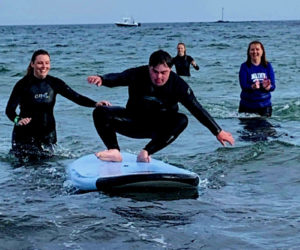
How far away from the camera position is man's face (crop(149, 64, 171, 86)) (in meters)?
6.95

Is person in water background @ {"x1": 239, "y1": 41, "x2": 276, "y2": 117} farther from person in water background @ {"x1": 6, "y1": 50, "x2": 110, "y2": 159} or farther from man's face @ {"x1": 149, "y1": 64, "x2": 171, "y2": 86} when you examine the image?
man's face @ {"x1": 149, "y1": 64, "x2": 171, "y2": 86}

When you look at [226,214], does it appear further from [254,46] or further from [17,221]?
[254,46]

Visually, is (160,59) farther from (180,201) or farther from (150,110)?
(180,201)

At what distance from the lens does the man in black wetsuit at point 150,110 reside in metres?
7.07

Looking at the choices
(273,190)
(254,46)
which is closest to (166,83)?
(273,190)

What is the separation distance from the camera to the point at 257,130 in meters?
10.9

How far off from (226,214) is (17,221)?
6.17ft

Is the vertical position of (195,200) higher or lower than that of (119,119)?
lower

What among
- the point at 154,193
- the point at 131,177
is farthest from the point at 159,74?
the point at 154,193

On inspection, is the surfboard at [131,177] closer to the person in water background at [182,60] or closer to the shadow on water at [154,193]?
the shadow on water at [154,193]

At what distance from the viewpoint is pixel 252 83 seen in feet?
36.3

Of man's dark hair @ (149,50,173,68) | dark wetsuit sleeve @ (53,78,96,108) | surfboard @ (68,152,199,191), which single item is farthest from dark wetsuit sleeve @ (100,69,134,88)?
dark wetsuit sleeve @ (53,78,96,108)

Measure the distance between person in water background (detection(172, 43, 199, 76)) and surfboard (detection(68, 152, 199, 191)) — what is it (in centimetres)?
1206

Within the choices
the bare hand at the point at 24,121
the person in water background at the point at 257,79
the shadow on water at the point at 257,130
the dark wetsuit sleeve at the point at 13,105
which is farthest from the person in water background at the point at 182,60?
the bare hand at the point at 24,121
